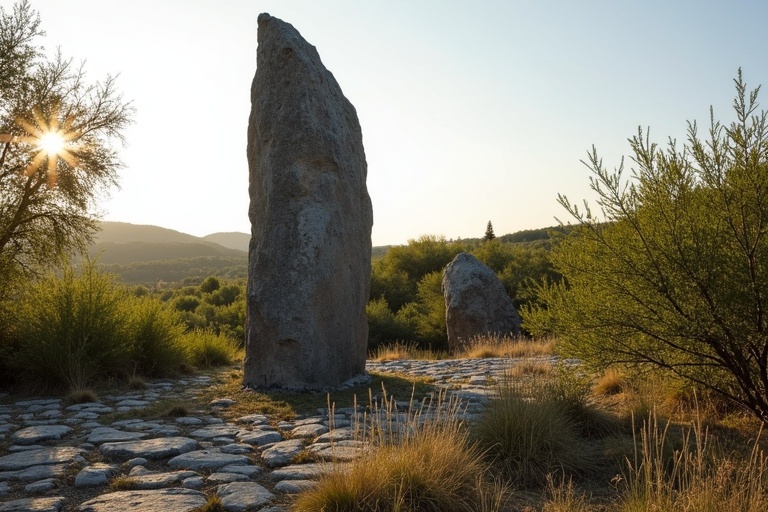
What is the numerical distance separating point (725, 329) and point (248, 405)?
477 cm

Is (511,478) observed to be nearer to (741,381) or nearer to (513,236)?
(741,381)

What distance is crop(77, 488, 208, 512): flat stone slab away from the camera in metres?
3.66

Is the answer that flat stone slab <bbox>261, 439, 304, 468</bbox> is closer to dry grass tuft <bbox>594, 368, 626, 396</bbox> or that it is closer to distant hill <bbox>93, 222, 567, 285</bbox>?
dry grass tuft <bbox>594, 368, 626, 396</bbox>

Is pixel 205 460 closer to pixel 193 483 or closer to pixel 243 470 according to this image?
pixel 243 470

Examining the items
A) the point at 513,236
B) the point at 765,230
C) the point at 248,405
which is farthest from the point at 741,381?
the point at 513,236

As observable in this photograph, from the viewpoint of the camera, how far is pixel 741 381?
5137 mm

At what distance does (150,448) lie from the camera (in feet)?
16.5

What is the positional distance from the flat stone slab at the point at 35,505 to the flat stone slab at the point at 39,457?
887 mm

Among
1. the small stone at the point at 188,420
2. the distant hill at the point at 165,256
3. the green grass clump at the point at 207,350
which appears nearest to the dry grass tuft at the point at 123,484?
the small stone at the point at 188,420

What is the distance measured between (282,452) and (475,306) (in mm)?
11319

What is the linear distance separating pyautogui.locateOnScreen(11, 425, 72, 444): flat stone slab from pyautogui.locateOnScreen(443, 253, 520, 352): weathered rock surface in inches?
437

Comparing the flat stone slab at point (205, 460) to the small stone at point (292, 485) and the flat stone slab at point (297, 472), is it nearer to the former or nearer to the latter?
the flat stone slab at point (297, 472)

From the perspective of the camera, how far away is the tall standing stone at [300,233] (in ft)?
25.7

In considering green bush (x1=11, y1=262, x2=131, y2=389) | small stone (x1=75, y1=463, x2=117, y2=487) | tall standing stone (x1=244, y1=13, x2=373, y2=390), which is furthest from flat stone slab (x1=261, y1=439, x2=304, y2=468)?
green bush (x1=11, y1=262, x2=131, y2=389)
